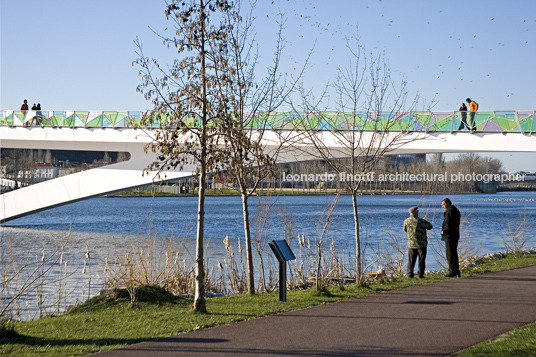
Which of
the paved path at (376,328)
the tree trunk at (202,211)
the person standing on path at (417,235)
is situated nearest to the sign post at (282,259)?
the paved path at (376,328)

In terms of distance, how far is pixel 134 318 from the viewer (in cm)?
962

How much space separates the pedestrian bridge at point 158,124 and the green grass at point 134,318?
610 cm

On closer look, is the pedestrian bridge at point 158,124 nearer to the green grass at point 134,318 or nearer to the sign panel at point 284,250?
the sign panel at point 284,250

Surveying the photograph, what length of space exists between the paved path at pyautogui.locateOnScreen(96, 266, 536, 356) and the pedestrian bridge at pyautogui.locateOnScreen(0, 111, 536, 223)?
6587mm

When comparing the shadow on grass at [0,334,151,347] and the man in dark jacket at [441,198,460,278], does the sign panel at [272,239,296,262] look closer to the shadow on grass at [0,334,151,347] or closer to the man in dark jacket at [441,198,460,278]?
the shadow on grass at [0,334,151,347]

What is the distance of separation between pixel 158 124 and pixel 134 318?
52.8ft

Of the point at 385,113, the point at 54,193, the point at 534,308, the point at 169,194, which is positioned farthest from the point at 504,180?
the point at 534,308

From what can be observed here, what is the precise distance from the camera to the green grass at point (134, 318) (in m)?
7.95

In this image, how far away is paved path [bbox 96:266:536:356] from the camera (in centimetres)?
746

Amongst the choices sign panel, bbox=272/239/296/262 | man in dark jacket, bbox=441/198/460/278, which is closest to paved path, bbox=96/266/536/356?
sign panel, bbox=272/239/296/262

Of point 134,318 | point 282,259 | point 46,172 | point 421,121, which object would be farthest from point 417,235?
point 46,172

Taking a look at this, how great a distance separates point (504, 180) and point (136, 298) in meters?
133

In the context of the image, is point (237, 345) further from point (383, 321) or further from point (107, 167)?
point (107, 167)

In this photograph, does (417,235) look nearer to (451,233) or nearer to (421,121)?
(451,233)
